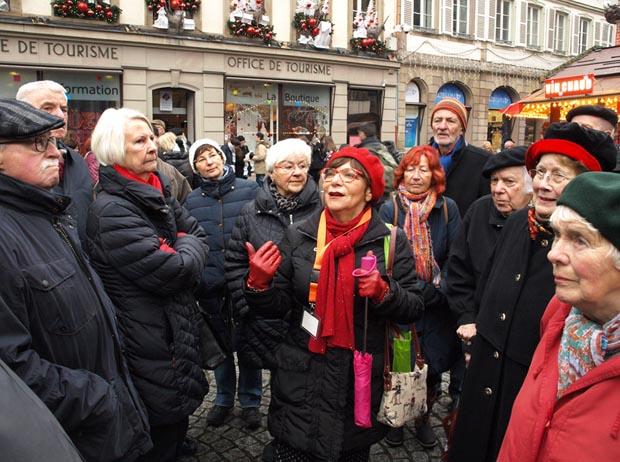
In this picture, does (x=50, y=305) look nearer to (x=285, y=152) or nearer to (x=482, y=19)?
(x=285, y=152)

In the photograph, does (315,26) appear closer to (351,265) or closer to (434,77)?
(434,77)

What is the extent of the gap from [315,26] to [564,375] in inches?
657

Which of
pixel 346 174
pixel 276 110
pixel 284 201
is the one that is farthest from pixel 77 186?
pixel 276 110

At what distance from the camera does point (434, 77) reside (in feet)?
66.1

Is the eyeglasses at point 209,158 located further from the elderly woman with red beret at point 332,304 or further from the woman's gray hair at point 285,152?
the elderly woman with red beret at point 332,304

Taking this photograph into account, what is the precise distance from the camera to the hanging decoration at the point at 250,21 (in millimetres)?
15273

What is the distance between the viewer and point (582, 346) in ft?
5.17

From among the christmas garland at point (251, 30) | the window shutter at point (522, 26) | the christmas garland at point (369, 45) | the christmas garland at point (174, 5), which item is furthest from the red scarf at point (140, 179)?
the window shutter at point (522, 26)

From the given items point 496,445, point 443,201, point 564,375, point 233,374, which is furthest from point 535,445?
point 233,374

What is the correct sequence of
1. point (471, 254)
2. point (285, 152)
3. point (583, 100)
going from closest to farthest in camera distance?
point (471, 254) → point (285, 152) → point (583, 100)

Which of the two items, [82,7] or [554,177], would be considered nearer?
[554,177]

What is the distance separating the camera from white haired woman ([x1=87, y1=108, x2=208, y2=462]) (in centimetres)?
244

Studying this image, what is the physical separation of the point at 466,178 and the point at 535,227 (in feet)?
6.59

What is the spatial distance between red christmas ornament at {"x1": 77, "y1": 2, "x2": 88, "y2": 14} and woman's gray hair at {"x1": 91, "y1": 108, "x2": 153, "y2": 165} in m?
12.2
